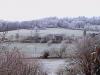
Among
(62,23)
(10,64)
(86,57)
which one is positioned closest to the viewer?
(10,64)

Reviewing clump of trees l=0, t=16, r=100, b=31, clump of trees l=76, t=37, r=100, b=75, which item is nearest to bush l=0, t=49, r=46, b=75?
clump of trees l=76, t=37, r=100, b=75

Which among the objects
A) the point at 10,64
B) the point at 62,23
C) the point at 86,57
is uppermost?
the point at 62,23

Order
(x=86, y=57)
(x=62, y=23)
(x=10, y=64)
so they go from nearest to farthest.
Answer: (x=10, y=64), (x=86, y=57), (x=62, y=23)

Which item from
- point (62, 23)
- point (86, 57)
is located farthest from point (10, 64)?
point (62, 23)

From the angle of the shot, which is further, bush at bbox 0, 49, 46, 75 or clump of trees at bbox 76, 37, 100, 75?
clump of trees at bbox 76, 37, 100, 75

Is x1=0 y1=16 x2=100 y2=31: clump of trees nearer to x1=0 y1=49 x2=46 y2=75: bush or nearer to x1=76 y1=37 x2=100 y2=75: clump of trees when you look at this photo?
x1=76 y1=37 x2=100 y2=75: clump of trees

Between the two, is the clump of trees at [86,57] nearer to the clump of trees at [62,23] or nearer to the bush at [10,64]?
the bush at [10,64]

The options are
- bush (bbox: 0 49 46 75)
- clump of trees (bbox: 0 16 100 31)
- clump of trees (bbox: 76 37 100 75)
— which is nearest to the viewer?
bush (bbox: 0 49 46 75)

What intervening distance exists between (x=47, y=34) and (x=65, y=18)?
332 cm

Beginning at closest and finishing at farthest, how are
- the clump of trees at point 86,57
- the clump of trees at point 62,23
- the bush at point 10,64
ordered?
1. the bush at point 10,64
2. the clump of trees at point 86,57
3. the clump of trees at point 62,23

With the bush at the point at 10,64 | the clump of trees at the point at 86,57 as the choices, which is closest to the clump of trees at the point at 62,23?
the clump of trees at the point at 86,57

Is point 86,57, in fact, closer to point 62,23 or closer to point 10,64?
point 10,64

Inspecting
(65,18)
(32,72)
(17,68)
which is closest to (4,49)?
(17,68)

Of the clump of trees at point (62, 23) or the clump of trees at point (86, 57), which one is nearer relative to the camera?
the clump of trees at point (86, 57)
